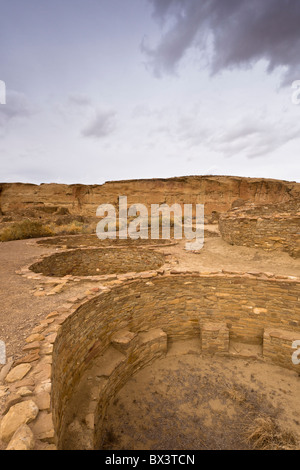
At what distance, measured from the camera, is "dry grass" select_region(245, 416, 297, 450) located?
103 inches

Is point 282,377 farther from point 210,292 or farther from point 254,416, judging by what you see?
point 210,292

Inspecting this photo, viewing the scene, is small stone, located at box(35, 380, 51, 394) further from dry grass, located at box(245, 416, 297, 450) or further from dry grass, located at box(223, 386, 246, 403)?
dry grass, located at box(223, 386, 246, 403)

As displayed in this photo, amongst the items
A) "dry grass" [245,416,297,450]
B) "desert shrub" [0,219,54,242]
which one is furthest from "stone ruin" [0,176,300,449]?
"desert shrub" [0,219,54,242]

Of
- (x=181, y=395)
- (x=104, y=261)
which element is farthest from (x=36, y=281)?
(x=104, y=261)

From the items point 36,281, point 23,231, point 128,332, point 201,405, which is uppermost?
point 23,231

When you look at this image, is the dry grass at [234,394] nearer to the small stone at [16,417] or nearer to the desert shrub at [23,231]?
the small stone at [16,417]

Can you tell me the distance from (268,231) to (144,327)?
5215mm

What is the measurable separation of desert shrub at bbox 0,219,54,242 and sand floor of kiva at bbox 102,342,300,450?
33.2 ft

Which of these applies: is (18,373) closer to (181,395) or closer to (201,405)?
(181,395)

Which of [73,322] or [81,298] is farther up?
[81,298]

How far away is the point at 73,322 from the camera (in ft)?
10.3

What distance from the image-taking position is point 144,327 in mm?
4473
